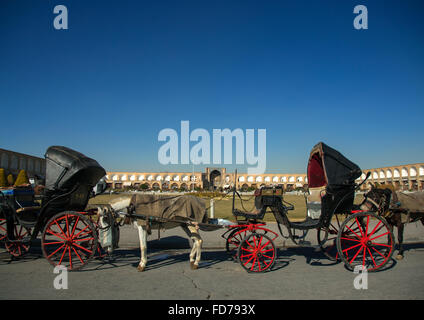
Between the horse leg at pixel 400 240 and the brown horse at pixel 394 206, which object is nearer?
the horse leg at pixel 400 240

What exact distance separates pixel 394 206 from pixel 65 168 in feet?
18.6

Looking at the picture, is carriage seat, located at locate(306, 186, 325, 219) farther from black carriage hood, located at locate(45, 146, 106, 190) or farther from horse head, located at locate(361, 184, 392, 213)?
black carriage hood, located at locate(45, 146, 106, 190)

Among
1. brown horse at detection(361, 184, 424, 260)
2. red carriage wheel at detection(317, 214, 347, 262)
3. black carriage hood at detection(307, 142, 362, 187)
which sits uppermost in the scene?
black carriage hood at detection(307, 142, 362, 187)

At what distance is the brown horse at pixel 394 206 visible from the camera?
5.44 m

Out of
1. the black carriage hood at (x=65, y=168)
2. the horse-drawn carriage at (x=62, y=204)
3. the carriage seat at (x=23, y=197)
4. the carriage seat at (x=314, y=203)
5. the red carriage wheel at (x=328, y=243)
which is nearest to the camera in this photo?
the horse-drawn carriage at (x=62, y=204)

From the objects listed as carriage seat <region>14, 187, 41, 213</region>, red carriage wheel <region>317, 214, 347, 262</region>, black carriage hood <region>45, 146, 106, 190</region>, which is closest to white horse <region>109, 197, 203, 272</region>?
black carriage hood <region>45, 146, 106, 190</region>

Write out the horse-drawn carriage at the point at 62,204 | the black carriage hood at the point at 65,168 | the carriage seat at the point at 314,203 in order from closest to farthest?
the horse-drawn carriage at the point at 62,204 → the black carriage hood at the point at 65,168 → the carriage seat at the point at 314,203

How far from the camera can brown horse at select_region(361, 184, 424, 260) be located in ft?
17.9

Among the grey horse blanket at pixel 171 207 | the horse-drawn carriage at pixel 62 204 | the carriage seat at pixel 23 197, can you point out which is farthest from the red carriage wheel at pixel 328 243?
the carriage seat at pixel 23 197

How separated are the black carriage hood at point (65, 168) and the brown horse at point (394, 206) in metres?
4.83

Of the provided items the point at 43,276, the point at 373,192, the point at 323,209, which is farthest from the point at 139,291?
the point at 373,192

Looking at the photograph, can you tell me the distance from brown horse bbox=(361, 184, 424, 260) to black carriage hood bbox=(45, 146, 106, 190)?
4827 mm

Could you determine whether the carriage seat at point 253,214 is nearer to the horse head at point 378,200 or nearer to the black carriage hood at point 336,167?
the black carriage hood at point 336,167
